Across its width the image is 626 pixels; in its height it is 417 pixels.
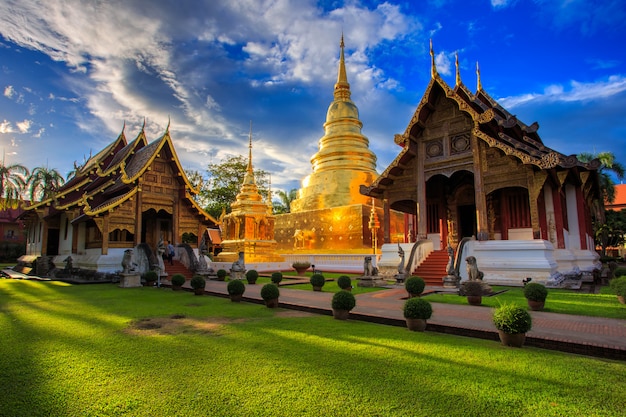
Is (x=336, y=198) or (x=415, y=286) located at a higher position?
(x=336, y=198)

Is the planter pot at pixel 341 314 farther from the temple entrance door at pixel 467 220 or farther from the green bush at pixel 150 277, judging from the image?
the temple entrance door at pixel 467 220

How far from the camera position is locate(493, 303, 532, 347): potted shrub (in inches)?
192

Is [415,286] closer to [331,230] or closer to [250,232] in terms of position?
[250,232]

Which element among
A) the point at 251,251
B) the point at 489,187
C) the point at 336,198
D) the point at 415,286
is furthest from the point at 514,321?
the point at 336,198

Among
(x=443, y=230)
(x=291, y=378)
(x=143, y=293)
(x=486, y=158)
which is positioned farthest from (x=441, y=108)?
(x=291, y=378)

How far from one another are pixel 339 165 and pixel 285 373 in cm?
2536

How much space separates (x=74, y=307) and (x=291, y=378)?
7.16 meters

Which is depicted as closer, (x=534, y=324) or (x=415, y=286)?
(x=534, y=324)

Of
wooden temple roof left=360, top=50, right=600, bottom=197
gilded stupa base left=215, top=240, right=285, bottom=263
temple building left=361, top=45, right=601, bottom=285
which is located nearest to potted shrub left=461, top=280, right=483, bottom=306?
temple building left=361, top=45, right=601, bottom=285

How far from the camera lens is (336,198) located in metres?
27.3

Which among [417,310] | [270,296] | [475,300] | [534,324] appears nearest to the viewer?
[417,310]

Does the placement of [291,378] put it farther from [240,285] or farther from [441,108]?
[441,108]

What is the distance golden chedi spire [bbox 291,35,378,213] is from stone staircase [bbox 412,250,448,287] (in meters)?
12.1

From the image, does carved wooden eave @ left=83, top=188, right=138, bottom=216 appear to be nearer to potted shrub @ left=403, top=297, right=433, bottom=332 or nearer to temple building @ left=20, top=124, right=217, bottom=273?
temple building @ left=20, top=124, right=217, bottom=273
